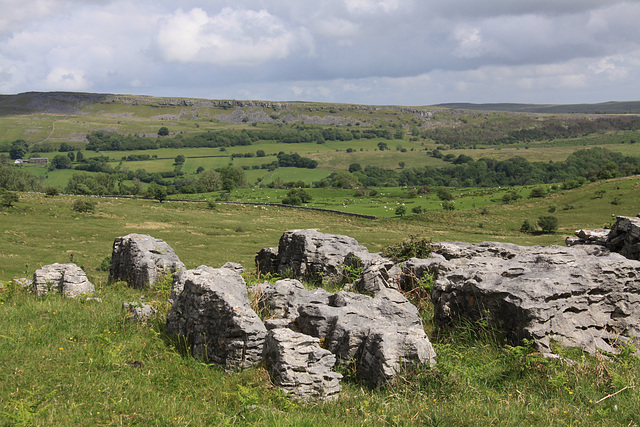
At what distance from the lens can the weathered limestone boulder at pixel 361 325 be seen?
7.82 m

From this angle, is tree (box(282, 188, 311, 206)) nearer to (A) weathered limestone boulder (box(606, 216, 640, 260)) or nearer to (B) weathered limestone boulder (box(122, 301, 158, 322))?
(A) weathered limestone boulder (box(606, 216, 640, 260))

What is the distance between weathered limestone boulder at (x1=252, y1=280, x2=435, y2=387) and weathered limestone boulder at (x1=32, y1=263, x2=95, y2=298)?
7.17 meters

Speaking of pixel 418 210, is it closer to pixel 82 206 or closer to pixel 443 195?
pixel 443 195

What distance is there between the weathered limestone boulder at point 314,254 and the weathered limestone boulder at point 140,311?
260 inches

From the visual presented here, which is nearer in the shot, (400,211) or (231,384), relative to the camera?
(231,384)

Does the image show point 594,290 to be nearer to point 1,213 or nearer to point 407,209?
point 1,213

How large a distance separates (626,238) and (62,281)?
17700 mm

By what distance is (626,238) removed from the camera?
13.6 meters

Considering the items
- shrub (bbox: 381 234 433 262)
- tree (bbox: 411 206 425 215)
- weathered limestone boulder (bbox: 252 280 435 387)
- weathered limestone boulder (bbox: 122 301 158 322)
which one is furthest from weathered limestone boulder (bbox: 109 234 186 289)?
tree (bbox: 411 206 425 215)

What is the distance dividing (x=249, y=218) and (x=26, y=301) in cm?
8259

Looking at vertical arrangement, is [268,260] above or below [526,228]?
above

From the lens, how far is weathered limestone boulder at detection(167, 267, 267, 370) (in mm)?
8141

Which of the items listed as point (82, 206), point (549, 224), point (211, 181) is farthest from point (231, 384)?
point (211, 181)

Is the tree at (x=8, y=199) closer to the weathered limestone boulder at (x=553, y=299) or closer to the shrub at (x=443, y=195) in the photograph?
the weathered limestone boulder at (x=553, y=299)
